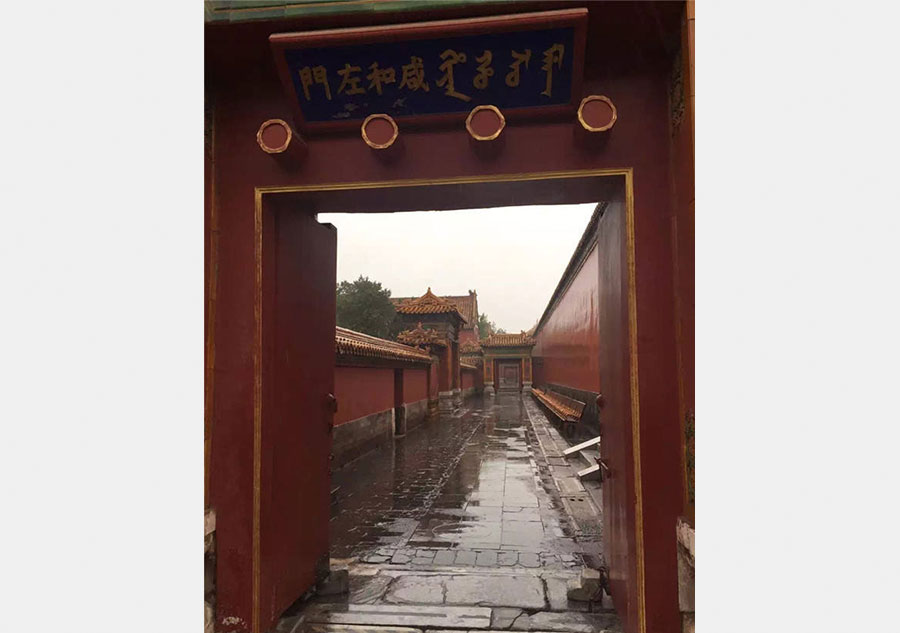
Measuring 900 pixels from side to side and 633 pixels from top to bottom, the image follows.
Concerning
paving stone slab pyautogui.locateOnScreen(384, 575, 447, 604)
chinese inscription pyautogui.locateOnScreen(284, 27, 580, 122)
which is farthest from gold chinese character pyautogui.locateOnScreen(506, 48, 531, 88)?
paving stone slab pyautogui.locateOnScreen(384, 575, 447, 604)

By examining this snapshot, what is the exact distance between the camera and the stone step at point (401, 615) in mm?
3223

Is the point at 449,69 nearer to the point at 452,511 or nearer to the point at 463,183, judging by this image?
the point at 463,183

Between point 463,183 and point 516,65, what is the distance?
674 mm

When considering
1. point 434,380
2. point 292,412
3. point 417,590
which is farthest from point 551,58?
point 434,380

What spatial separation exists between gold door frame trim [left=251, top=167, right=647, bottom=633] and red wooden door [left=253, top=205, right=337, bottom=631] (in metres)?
0.02

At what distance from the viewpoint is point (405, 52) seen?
2691 mm

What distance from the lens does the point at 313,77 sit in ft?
9.30

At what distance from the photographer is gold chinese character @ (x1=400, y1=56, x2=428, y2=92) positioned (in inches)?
108

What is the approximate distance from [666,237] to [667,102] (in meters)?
0.75

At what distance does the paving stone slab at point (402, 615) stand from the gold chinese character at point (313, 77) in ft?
10.6

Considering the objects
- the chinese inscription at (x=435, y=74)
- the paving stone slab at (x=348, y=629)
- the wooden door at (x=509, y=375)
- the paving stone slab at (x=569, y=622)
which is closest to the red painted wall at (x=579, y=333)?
the paving stone slab at (x=569, y=622)

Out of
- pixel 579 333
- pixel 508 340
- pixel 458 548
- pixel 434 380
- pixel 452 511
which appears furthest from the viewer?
pixel 508 340

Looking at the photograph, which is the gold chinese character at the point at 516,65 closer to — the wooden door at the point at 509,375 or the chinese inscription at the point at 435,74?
the chinese inscription at the point at 435,74

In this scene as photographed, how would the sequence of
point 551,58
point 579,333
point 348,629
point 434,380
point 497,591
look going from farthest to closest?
point 434,380 < point 579,333 < point 497,591 < point 348,629 < point 551,58
